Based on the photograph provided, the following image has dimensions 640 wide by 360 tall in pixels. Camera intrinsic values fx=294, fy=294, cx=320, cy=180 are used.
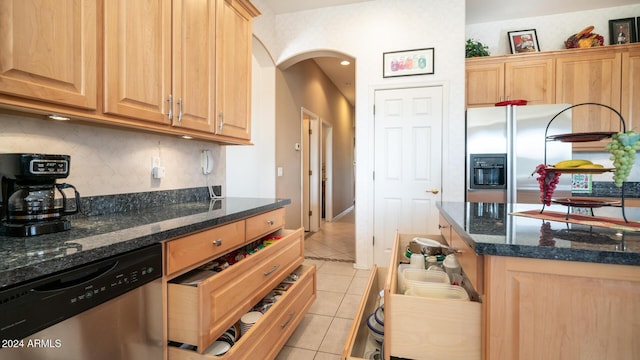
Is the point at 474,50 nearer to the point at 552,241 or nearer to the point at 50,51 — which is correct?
the point at 552,241

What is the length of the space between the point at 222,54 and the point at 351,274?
8.00 ft

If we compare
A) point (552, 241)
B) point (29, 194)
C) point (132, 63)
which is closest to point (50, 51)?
point (132, 63)

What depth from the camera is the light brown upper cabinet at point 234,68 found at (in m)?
1.96

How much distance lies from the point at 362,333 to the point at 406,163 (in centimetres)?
221

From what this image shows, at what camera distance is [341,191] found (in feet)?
24.1

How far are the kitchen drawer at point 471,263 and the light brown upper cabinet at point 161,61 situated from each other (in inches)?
59.7

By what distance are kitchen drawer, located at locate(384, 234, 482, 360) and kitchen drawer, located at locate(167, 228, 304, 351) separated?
2.28 feet

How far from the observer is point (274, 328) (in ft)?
5.19

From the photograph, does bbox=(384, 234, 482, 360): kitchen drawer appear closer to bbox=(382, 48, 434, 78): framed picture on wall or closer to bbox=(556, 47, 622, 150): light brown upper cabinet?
bbox=(382, 48, 434, 78): framed picture on wall

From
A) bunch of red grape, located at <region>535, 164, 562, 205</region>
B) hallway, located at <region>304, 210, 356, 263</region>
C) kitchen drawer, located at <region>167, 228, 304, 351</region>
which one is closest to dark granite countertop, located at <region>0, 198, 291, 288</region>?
kitchen drawer, located at <region>167, 228, 304, 351</region>

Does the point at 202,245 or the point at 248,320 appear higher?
the point at 202,245

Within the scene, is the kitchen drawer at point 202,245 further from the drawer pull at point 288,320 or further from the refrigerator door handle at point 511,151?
the refrigerator door handle at point 511,151

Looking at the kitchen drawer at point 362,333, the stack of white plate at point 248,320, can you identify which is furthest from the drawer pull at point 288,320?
the kitchen drawer at point 362,333

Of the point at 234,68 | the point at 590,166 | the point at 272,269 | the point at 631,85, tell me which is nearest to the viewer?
the point at 590,166
